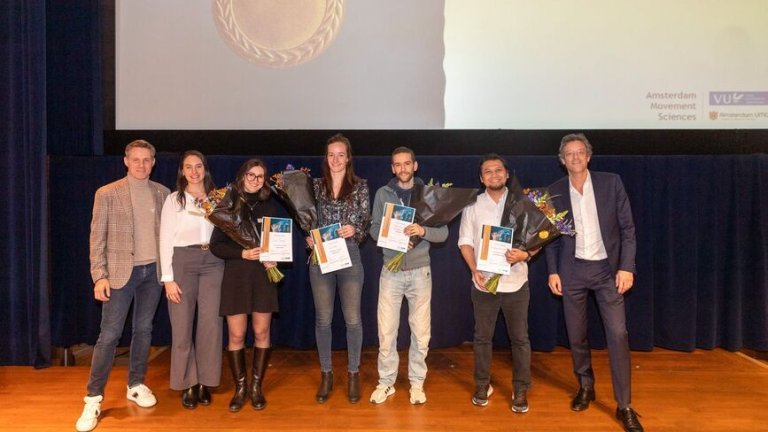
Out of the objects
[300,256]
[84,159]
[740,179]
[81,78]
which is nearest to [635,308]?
[740,179]

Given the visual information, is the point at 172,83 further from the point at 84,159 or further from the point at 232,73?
the point at 84,159

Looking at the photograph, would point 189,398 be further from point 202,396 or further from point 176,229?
point 176,229

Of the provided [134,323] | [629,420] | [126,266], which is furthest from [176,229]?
[629,420]

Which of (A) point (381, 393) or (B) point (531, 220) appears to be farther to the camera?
(A) point (381, 393)

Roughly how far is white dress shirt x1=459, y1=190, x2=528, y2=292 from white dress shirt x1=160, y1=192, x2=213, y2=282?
1614 mm

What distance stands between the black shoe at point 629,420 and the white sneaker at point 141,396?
2879 millimetres

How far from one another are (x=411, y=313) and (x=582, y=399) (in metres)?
1.20

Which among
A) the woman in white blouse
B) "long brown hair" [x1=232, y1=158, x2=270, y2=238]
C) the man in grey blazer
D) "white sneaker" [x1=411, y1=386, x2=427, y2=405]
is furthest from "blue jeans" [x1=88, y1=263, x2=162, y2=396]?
"white sneaker" [x1=411, y1=386, x2=427, y2=405]

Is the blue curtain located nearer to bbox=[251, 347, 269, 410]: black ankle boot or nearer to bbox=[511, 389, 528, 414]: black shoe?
bbox=[251, 347, 269, 410]: black ankle boot

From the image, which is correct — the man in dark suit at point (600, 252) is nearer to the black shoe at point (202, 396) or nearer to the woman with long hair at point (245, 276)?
the woman with long hair at point (245, 276)

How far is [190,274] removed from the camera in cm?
280

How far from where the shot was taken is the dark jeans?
2.84 metres

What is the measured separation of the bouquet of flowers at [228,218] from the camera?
269 cm

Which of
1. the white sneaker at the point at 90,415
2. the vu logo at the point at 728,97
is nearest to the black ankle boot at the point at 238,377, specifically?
the white sneaker at the point at 90,415
